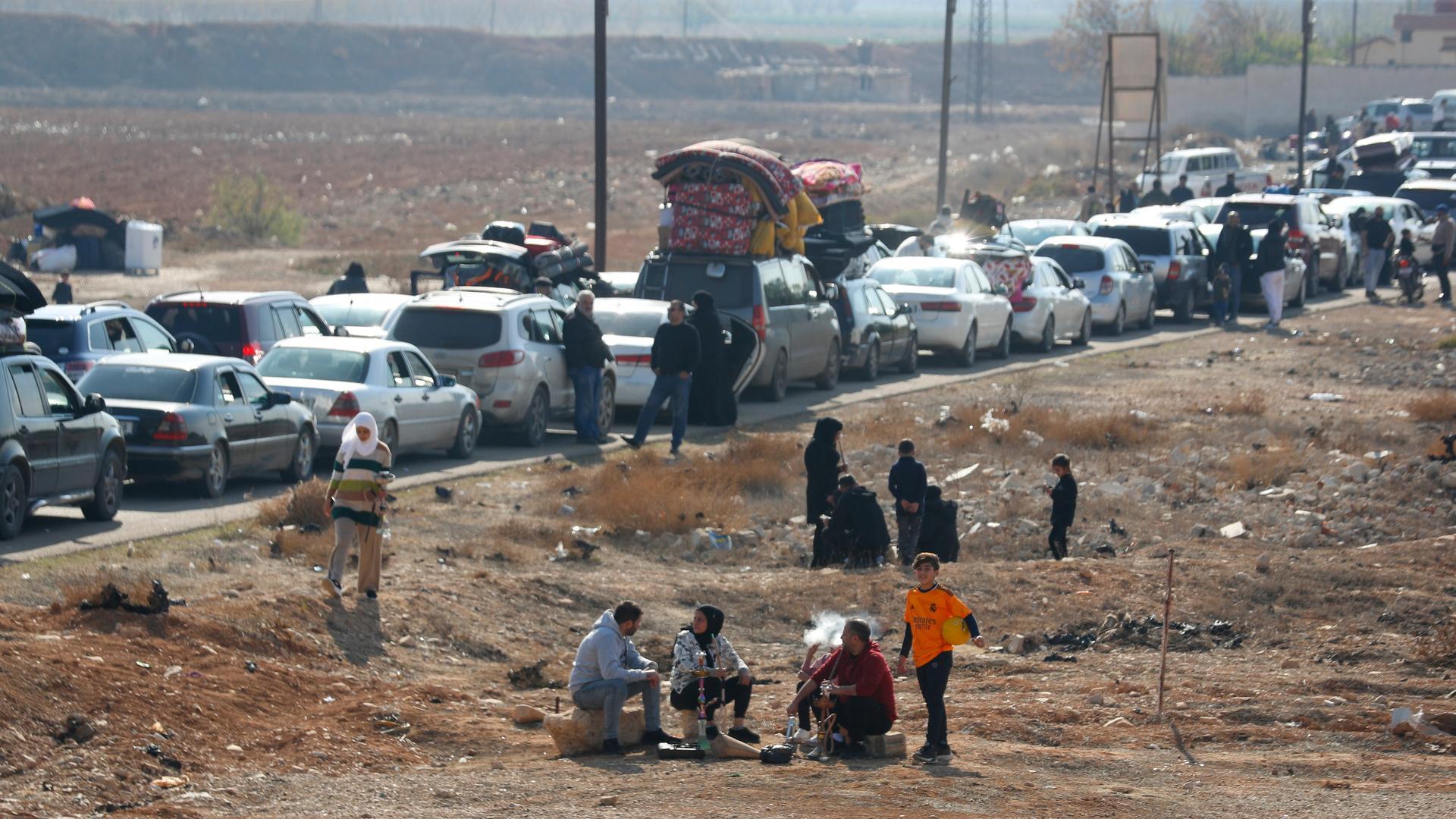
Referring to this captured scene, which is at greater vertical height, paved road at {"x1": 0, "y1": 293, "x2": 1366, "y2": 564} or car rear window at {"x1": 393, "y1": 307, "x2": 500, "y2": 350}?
car rear window at {"x1": 393, "y1": 307, "x2": 500, "y2": 350}

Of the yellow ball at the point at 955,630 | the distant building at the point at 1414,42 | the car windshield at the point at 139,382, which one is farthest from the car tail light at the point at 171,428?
the distant building at the point at 1414,42

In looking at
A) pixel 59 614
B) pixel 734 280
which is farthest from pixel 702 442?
pixel 59 614

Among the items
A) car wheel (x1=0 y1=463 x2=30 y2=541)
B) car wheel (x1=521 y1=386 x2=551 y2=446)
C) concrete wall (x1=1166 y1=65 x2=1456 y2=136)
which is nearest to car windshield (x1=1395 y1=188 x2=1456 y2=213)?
car wheel (x1=521 y1=386 x2=551 y2=446)

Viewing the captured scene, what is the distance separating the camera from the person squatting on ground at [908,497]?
13.8 meters

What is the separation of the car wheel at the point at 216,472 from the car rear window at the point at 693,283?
7699 mm

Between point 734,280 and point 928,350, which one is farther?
point 928,350

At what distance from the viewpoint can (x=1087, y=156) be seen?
78.1 m

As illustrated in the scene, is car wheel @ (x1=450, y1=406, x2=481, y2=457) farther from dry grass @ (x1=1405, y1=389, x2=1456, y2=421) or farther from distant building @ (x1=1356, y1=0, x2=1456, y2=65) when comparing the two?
distant building @ (x1=1356, y1=0, x2=1456, y2=65)

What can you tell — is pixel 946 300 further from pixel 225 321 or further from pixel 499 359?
pixel 225 321

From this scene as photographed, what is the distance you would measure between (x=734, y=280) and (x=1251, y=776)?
1389 cm

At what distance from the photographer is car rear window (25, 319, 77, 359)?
56.7 feet

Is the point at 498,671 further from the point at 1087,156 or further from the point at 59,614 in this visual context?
the point at 1087,156

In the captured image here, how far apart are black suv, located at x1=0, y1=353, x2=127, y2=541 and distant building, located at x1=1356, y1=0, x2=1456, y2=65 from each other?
365 ft

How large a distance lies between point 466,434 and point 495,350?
3.93 feet
